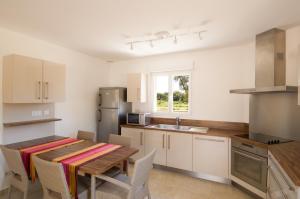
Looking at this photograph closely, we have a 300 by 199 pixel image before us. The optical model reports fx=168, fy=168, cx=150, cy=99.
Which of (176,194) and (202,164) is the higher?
(202,164)

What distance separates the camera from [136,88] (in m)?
3.71

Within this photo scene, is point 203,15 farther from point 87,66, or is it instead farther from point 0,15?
point 87,66

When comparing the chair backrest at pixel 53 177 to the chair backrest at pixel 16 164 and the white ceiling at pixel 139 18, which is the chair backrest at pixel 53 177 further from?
the white ceiling at pixel 139 18

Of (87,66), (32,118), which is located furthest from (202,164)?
(87,66)

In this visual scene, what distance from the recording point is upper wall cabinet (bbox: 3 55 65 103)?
2.22m

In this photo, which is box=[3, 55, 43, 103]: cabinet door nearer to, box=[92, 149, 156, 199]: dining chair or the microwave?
box=[92, 149, 156, 199]: dining chair

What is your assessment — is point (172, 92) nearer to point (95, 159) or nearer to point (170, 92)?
point (170, 92)

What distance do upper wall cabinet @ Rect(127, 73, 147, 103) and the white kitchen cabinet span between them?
249cm

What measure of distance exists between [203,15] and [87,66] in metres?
2.75

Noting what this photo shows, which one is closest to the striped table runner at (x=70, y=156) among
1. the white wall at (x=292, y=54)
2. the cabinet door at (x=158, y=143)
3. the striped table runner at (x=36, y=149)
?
the striped table runner at (x=36, y=149)

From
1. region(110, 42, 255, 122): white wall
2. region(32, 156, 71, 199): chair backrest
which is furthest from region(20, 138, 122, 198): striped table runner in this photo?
region(110, 42, 255, 122): white wall

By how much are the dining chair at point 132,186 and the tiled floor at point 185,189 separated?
2.84ft

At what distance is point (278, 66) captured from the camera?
2359 millimetres

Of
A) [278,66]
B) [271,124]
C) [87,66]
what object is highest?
[87,66]
